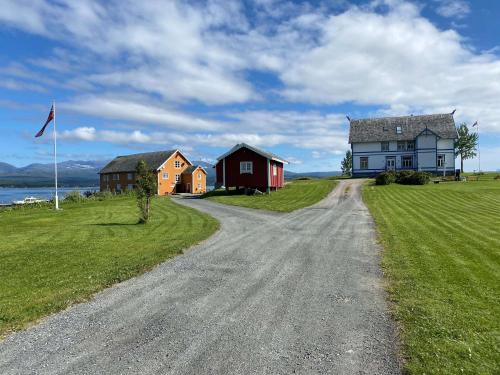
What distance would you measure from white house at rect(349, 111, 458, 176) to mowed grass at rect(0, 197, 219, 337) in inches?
1841

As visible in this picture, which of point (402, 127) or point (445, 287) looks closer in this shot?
point (445, 287)

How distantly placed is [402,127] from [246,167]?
32630 millimetres

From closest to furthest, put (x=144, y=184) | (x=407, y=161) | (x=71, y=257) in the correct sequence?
(x=71, y=257) < (x=144, y=184) < (x=407, y=161)

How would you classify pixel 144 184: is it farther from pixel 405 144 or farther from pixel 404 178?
pixel 405 144

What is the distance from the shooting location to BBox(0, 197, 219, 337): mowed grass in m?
8.58

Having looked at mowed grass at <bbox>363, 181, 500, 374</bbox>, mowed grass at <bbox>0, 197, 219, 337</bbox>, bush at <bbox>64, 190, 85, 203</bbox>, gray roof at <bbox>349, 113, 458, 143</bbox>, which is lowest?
mowed grass at <bbox>363, 181, 500, 374</bbox>

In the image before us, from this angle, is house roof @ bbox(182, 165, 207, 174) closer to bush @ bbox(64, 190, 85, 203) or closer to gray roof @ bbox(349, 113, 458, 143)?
bush @ bbox(64, 190, 85, 203)

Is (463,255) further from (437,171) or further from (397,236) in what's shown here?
(437,171)

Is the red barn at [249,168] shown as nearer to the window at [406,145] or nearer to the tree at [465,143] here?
the window at [406,145]

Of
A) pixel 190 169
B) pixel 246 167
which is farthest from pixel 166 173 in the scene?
pixel 246 167

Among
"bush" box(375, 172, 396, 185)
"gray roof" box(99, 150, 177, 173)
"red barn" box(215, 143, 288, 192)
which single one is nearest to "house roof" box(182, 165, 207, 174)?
"gray roof" box(99, 150, 177, 173)

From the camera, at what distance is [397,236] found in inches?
664

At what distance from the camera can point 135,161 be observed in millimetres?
74125

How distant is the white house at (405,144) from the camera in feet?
197
